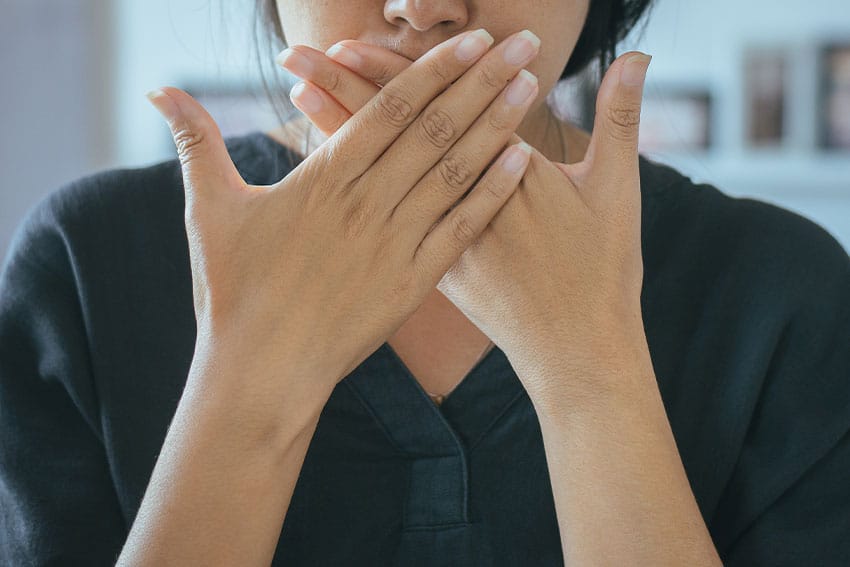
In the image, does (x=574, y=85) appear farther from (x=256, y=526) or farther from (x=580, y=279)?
(x=256, y=526)

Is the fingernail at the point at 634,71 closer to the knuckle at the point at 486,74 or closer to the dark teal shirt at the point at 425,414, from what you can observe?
the knuckle at the point at 486,74

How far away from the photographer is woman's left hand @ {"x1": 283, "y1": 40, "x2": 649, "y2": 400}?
2.48 feet

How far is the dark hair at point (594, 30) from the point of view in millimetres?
1018

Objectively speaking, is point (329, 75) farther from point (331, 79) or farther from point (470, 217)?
point (470, 217)

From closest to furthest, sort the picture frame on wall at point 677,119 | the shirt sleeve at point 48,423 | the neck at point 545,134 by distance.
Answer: the shirt sleeve at point 48,423 → the neck at point 545,134 → the picture frame on wall at point 677,119

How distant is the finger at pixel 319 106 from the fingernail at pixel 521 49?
149 mm

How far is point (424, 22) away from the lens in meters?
0.76

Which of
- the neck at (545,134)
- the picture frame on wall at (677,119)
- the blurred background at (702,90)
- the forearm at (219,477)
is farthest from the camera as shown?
the picture frame on wall at (677,119)

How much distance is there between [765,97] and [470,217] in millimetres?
3174

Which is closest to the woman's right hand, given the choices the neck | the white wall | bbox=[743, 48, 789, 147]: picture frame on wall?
the neck

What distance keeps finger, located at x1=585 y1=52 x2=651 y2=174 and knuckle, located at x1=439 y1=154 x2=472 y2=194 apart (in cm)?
11

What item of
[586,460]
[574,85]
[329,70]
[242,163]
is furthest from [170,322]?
[574,85]

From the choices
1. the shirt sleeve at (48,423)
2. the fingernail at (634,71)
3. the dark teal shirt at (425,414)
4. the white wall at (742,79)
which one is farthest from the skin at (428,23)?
the white wall at (742,79)

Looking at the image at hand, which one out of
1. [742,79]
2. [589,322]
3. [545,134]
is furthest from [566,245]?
[742,79]
